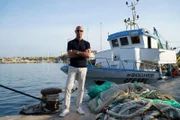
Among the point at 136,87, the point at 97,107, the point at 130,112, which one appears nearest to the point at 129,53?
the point at 136,87

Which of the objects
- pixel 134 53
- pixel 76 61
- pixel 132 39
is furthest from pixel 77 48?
pixel 132 39

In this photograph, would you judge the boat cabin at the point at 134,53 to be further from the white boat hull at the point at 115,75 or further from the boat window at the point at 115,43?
the white boat hull at the point at 115,75

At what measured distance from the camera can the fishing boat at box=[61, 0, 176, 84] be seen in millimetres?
10695

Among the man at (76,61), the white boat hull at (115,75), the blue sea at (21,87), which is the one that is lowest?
the blue sea at (21,87)

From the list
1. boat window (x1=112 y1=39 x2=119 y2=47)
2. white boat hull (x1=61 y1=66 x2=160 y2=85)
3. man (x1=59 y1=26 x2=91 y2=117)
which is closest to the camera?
man (x1=59 y1=26 x2=91 y2=117)

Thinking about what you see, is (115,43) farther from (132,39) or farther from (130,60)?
(130,60)

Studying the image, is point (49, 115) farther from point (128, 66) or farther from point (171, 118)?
point (128, 66)

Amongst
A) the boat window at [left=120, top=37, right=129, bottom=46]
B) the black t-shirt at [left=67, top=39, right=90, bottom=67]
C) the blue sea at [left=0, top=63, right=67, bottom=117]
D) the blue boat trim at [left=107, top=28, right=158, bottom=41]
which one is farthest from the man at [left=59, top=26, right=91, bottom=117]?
the boat window at [left=120, top=37, right=129, bottom=46]

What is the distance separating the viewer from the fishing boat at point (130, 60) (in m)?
10.7

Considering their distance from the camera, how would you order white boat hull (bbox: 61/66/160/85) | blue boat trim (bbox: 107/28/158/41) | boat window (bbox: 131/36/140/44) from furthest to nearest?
1. boat window (bbox: 131/36/140/44)
2. blue boat trim (bbox: 107/28/158/41)
3. white boat hull (bbox: 61/66/160/85)

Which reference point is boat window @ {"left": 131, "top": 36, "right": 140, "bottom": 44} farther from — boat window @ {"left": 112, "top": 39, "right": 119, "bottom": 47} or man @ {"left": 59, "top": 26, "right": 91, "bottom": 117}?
man @ {"left": 59, "top": 26, "right": 91, "bottom": 117}

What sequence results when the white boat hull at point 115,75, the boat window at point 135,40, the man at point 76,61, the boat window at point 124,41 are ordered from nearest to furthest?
the man at point 76,61, the white boat hull at point 115,75, the boat window at point 135,40, the boat window at point 124,41

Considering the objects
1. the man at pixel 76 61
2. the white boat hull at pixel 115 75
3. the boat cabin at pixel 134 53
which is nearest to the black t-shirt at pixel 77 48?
the man at pixel 76 61

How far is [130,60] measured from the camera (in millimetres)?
11820
